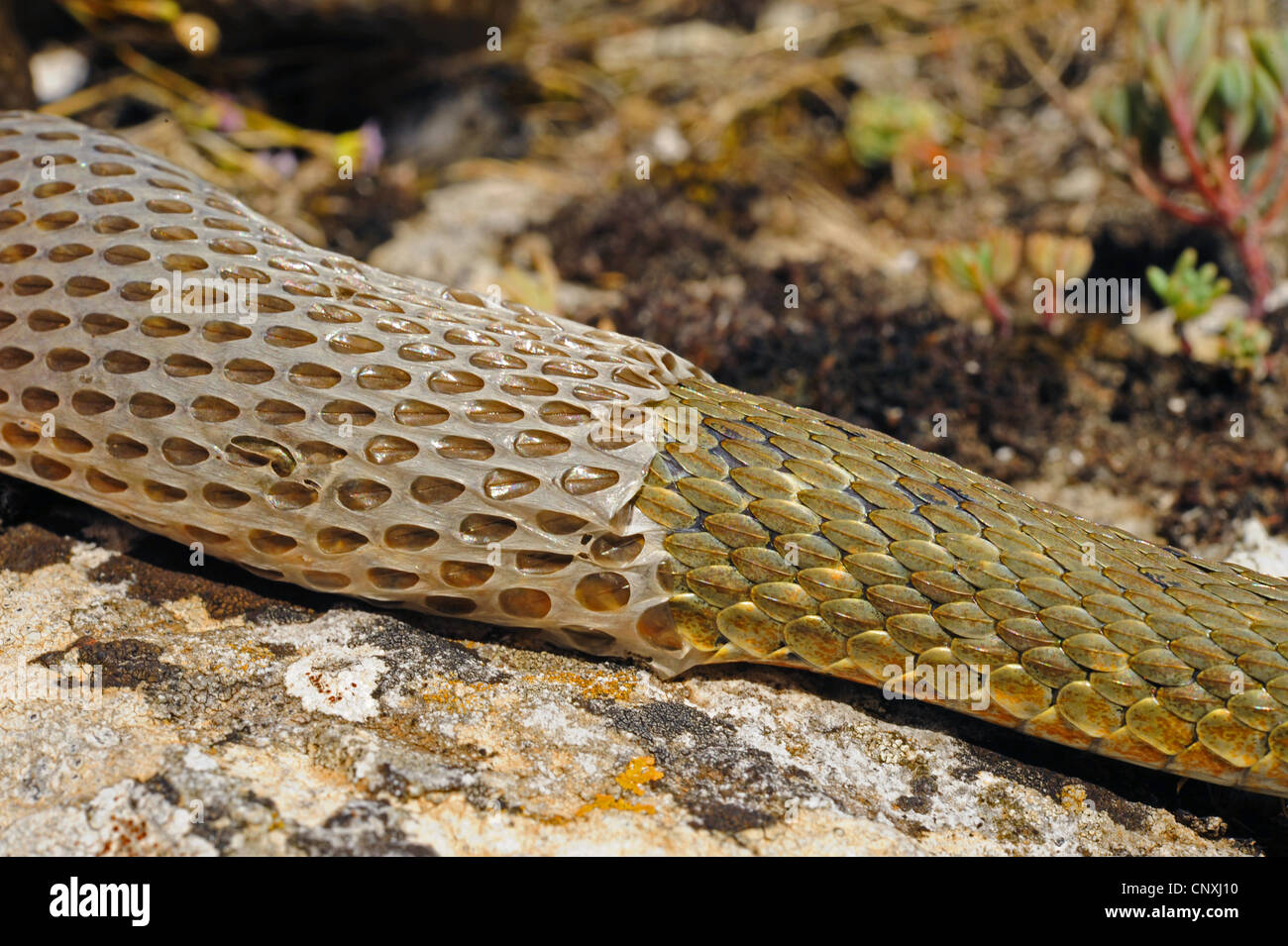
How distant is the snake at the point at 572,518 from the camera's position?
309 cm

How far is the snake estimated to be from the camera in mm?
3088

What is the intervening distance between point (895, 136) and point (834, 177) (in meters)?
0.45


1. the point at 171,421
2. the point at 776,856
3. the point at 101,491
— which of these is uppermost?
the point at 171,421

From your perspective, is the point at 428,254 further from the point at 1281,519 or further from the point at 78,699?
the point at 1281,519

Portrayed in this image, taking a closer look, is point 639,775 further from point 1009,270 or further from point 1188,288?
Answer: point 1188,288

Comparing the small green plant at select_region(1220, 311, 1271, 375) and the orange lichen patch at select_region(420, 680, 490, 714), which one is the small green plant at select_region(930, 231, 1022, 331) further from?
the orange lichen patch at select_region(420, 680, 490, 714)

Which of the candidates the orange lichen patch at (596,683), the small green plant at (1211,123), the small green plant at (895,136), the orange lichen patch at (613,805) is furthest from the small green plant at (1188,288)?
the orange lichen patch at (613,805)

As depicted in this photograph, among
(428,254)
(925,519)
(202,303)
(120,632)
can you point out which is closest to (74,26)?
(428,254)

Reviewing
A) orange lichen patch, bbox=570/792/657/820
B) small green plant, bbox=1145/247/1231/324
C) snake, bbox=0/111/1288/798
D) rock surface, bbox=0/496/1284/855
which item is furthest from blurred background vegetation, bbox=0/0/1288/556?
orange lichen patch, bbox=570/792/657/820

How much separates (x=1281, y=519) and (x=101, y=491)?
15.0 ft

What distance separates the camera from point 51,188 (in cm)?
348

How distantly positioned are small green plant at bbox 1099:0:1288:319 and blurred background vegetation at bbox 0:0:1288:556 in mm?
15

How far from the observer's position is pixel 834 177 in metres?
6.89

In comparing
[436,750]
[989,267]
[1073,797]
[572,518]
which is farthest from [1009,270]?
[436,750]
